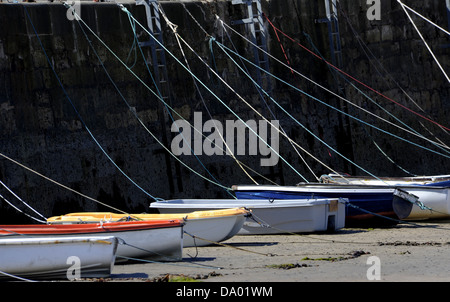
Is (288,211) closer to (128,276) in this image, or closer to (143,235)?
(143,235)

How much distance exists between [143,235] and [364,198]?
606 cm

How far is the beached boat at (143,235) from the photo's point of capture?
15.0 metres

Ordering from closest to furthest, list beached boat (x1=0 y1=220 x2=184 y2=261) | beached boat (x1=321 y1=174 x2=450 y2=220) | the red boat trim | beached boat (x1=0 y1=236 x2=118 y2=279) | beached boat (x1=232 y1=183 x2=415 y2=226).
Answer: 1. beached boat (x1=0 y1=236 x2=118 y2=279)
2. the red boat trim
3. beached boat (x1=0 y1=220 x2=184 y2=261)
4. beached boat (x1=232 y1=183 x2=415 y2=226)
5. beached boat (x1=321 y1=174 x2=450 y2=220)

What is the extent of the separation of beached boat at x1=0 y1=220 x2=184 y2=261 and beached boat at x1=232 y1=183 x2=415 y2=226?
16.0 ft

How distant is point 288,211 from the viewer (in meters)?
18.9

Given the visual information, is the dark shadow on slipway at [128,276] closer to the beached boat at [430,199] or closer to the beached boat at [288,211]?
the beached boat at [288,211]

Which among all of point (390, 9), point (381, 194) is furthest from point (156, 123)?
point (390, 9)

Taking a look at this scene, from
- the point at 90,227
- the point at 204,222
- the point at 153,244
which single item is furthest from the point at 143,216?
the point at 90,227

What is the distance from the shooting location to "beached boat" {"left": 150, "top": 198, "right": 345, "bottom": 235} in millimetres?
18703

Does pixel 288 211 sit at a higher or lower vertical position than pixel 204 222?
lower

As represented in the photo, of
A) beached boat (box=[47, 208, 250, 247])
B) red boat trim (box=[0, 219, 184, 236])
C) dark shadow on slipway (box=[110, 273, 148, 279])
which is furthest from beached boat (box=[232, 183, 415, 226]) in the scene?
dark shadow on slipway (box=[110, 273, 148, 279])

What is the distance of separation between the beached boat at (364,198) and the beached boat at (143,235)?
487 cm

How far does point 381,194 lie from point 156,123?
16.6ft

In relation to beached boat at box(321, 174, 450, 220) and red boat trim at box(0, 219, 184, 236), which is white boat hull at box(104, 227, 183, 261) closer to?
red boat trim at box(0, 219, 184, 236)
